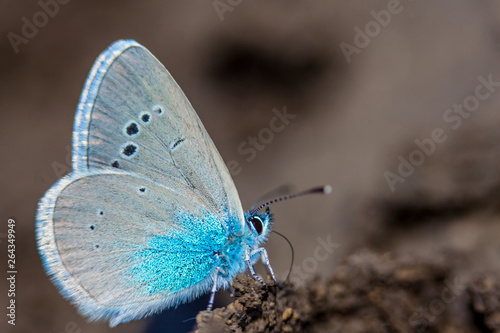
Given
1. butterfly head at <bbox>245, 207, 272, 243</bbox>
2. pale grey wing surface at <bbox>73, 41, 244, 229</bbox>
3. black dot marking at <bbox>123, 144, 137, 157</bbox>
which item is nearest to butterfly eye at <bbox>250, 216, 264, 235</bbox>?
butterfly head at <bbox>245, 207, 272, 243</bbox>

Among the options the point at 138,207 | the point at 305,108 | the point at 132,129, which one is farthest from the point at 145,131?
the point at 305,108

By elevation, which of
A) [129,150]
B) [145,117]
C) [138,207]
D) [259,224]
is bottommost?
[259,224]

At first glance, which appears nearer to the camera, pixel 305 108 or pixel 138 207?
Answer: pixel 138 207

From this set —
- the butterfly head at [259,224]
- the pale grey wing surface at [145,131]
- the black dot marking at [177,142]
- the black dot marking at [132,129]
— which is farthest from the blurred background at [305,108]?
the black dot marking at [132,129]

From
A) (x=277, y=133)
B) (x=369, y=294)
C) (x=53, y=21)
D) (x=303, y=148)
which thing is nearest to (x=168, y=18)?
(x=53, y=21)

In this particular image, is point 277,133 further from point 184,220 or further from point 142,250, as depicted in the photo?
point 142,250

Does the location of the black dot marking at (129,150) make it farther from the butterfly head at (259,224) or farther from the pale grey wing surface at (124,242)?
the butterfly head at (259,224)

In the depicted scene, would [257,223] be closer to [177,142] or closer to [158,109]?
[177,142]

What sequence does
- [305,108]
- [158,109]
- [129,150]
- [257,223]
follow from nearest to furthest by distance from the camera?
[158,109], [129,150], [257,223], [305,108]
